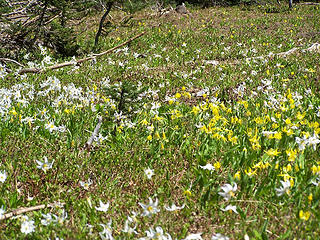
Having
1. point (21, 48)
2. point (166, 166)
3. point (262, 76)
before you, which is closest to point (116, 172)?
point (166, 166)

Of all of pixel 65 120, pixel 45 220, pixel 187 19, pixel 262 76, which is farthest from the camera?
pixel 187 19

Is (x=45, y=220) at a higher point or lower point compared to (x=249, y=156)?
higher

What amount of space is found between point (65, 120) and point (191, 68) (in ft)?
15.1

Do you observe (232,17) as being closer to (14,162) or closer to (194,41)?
(194,41)

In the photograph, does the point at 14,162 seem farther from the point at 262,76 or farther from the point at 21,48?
the point at 21,48

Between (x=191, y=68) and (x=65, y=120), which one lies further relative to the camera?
(x=191, y=68)

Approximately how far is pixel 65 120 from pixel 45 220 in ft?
6.46

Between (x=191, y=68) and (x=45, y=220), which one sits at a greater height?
(x=45, y=220)

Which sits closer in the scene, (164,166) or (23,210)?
(23,210)

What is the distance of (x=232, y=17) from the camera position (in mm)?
16609

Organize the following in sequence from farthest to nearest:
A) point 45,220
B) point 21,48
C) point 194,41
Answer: point 194,41 → point 21,48 → point 45,220

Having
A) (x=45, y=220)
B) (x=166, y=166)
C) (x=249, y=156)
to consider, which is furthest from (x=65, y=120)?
(x=249, y=156)

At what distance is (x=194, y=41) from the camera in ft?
37.7

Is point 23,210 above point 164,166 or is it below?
above
